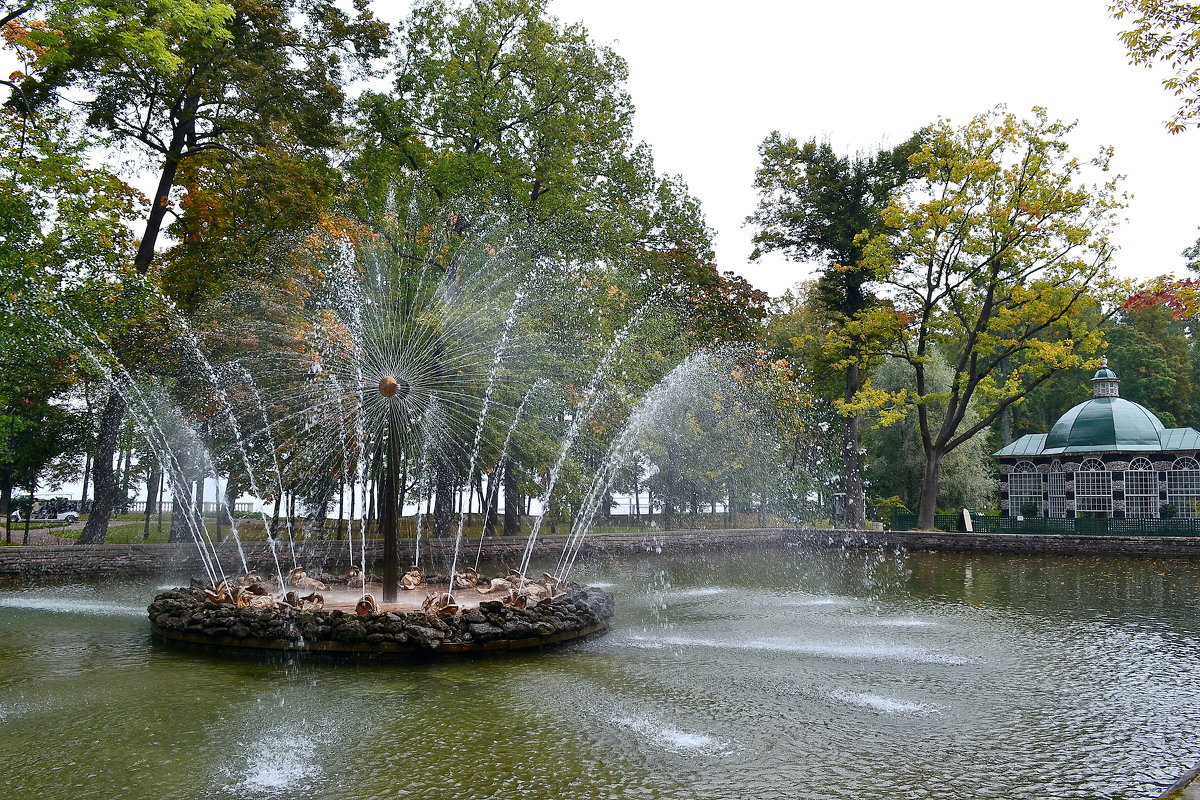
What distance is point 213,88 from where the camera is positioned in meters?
20.6

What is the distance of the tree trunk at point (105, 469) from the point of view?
66.1 feet

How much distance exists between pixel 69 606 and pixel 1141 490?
40294mm

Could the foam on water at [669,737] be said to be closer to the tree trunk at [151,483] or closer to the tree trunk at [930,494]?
the tree trunk at [151,483]

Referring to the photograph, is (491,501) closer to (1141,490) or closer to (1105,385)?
(1141,490)

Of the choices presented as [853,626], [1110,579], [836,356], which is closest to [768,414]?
[836,356]

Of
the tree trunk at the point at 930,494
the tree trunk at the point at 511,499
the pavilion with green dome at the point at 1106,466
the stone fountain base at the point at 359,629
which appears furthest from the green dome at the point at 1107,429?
the stone fountain base at the point at 359,629

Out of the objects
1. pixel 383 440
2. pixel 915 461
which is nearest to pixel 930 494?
pixel 915 461

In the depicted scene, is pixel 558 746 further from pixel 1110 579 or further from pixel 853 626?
pixel 1110 579

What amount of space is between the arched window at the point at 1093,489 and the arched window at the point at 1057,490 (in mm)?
590

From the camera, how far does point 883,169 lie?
34.1 m

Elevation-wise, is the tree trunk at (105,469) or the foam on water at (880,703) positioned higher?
the tree trunk at (105,469)

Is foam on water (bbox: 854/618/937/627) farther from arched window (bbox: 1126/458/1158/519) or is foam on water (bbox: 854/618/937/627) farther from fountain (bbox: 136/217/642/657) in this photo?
arched window (bbox: 1126/458/1158/519)

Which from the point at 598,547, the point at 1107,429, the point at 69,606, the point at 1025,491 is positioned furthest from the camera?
the point at 1025,491

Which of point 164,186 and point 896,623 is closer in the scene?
point 896,623
